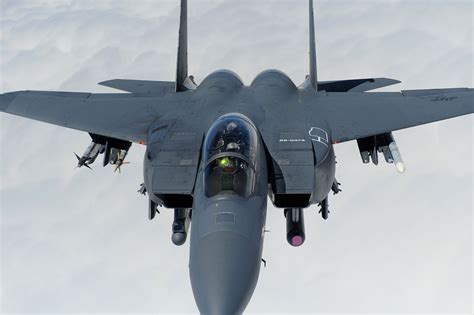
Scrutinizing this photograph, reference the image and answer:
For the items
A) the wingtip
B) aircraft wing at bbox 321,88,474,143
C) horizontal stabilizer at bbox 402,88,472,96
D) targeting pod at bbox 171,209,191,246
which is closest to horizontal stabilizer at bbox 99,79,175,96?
the wingtip

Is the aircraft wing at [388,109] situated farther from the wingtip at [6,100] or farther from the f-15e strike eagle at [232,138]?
the wingtip at [6,100]

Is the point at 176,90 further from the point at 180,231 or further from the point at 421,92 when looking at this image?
the point at 421,92

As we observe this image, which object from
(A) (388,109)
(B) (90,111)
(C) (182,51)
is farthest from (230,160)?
(C) (182,51)

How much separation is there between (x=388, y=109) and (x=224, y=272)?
7.07m

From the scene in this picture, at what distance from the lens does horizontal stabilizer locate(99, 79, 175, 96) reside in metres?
15.3

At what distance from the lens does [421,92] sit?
13.5 m

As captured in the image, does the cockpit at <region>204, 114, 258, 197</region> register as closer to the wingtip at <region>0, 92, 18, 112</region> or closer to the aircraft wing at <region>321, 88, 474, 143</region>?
the aircraft wing at <region>321, 88, 474, 143</region>

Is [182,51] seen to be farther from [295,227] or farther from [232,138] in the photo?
[295,227]

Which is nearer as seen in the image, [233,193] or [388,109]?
[233,193]

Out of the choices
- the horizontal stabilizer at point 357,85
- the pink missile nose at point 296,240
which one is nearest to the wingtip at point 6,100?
the pink missile nose at point 296,240

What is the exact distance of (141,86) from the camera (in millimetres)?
15641

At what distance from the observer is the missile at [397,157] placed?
39.1 ft

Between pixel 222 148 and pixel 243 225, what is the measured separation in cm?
166

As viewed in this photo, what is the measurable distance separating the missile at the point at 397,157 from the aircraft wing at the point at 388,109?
0.82 metres
